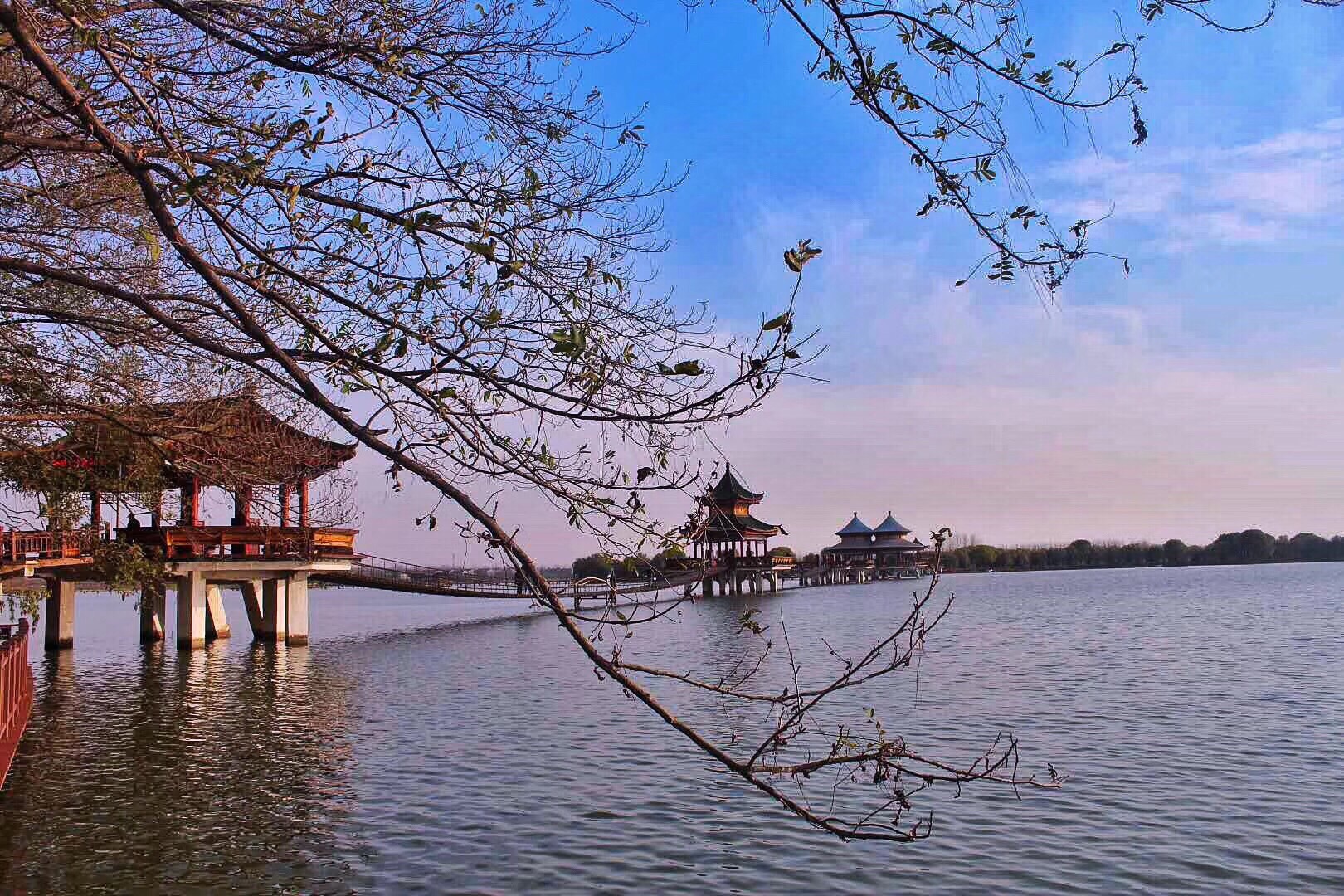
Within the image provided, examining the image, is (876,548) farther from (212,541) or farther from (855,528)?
(212,541)

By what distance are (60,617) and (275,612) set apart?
495 cm

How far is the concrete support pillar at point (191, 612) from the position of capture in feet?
81.8

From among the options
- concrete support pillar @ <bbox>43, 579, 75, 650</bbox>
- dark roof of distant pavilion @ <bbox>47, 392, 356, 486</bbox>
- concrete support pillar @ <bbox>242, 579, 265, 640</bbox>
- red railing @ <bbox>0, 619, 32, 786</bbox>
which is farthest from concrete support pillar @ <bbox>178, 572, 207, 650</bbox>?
dark roof of distant pavilion @ <bbox>47, 392, 356, 486</bbox>

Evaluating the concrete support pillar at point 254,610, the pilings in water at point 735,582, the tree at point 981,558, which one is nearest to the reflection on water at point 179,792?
the concrete support pillar at point 254,610

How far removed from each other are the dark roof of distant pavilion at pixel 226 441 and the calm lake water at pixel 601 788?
2922 millimetres

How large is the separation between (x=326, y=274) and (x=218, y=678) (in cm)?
1573

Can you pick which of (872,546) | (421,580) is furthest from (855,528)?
(421,580)

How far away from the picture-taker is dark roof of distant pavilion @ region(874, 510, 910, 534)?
287 feet

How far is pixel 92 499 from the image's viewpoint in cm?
2044

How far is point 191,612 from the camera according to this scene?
82.0 ft

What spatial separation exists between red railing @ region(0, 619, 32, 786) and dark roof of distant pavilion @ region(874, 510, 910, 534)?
78.2 metres

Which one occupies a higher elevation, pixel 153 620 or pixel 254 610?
pixel 254 610

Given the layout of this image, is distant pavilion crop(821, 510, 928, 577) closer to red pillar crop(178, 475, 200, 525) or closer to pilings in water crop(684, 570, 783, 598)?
pilings in water crop(684, 570, 783, 598)

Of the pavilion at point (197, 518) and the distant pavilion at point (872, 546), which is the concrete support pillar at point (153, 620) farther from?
the distant pavilion at point (872, 546)
